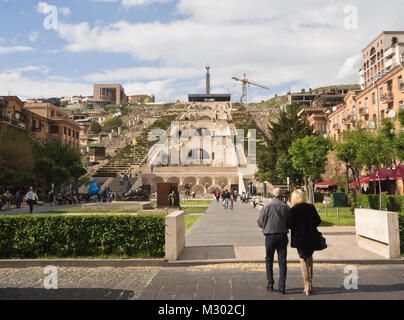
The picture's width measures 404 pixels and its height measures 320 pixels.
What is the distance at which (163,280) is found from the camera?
7.41 metres

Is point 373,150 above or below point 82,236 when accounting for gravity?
above

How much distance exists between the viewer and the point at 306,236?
6242 millimetres

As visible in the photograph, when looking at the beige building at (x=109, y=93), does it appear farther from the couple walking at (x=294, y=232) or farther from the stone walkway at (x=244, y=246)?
the couple walking at (x=294, y=232)

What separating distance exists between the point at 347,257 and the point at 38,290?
739 cm

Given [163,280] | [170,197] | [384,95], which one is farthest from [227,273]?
[384,95]

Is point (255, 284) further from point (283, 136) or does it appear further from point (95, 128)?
point (95, 128)

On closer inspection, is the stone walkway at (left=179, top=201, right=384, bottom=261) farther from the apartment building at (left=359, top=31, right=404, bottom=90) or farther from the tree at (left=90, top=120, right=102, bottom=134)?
the tree at (left=90, top=120, right=102, bottom=134)

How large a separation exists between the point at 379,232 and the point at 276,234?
4.67m

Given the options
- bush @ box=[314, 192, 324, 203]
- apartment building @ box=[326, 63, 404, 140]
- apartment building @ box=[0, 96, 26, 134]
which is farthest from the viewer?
apartment building @ box=[0, 96, 26, 134]

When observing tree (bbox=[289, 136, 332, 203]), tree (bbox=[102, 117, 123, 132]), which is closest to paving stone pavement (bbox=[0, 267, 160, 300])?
tree (bbox=[289, 136, 332, 203])

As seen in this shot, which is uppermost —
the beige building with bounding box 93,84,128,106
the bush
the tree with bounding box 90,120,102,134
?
the beige building with bounding box 93,84,128,106

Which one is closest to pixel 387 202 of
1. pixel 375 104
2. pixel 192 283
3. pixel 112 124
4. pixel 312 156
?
pixel 312 156

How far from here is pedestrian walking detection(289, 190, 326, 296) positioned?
245 inches
